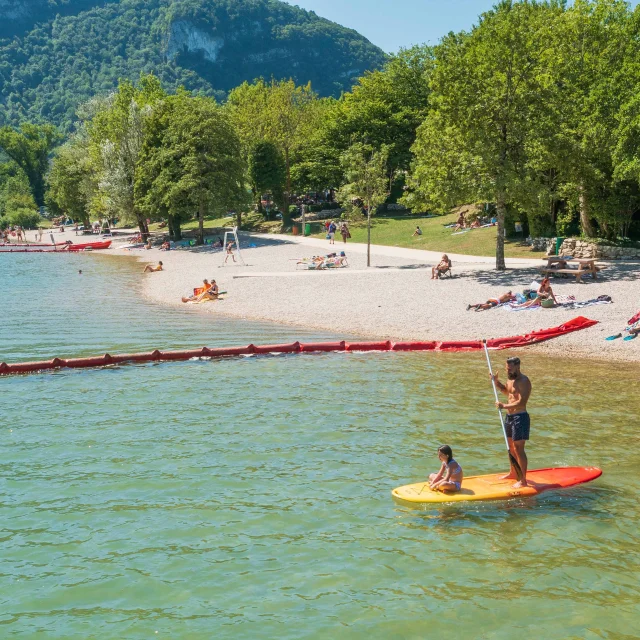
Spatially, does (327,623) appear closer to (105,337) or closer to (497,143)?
(105,337)

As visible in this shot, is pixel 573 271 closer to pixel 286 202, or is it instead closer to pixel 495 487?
pixel 495 487

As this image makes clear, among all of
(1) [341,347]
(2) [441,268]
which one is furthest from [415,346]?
(2) [441,268]

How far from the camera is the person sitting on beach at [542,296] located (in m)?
25.6

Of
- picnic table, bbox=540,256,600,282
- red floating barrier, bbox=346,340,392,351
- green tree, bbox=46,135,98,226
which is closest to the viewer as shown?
red floating barrier, bbox=346,340,392,351

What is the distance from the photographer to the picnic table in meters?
28.9

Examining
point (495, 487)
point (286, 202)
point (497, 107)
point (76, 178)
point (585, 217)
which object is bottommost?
point (495, 487)

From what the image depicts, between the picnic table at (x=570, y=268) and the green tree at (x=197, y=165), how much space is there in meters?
33.5

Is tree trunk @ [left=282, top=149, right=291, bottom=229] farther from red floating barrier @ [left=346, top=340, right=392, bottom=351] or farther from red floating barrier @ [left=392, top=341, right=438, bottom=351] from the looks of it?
red floating barrier @ [left=392, top=341, right=438, bottom=351]

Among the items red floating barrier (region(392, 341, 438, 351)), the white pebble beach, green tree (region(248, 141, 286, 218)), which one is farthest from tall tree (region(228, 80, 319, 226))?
red floating barrier (region(392, 341, 438, 351))

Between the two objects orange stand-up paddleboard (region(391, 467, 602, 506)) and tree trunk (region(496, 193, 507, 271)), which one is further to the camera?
tree trunk (region(496, 193, 507, 271))

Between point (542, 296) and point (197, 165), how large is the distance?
37909 millimetres

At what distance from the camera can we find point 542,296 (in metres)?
25.6

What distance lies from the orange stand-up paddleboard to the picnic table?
1800cm

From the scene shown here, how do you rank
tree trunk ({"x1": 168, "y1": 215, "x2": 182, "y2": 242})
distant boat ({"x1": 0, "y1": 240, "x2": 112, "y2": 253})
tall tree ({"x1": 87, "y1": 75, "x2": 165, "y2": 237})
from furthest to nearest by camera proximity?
distant boat ({"x1": 0, "y1": 240, "x2": 112, "y2": 253}) → tall tree ({"x1": 87, "y1": 75, "x2": 165, "y2": 237}) → tree trunk ({"x1": 168, "y1": 215, "x2": 182, "y2": 242})
